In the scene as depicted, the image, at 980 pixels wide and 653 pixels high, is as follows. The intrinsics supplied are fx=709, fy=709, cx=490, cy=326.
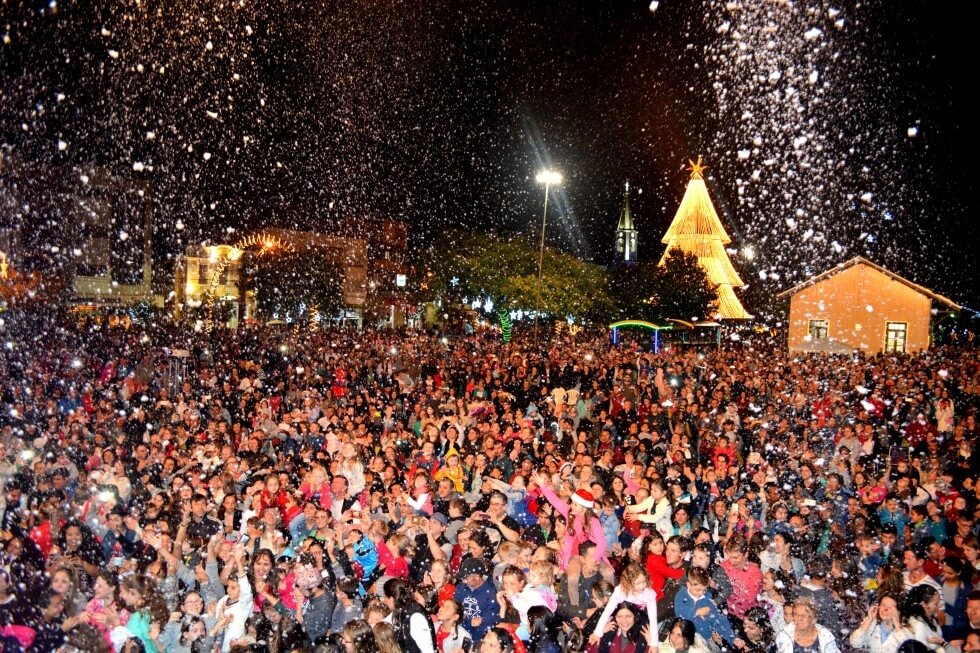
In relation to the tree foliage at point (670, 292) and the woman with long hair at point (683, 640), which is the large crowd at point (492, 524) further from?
the tree foliage at point (670, 292)

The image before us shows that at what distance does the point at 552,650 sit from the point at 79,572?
3.74m

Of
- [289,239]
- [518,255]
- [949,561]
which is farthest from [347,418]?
[289,239]

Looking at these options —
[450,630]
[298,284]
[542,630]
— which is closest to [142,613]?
[450,630]

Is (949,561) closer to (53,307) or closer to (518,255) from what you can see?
(518,255)

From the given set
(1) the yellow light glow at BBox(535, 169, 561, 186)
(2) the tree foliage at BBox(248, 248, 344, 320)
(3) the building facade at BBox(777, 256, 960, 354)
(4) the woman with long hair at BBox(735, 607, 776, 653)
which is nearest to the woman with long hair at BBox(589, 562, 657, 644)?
(4) the woman with long hair at BBox(735, 607, 776, 653)

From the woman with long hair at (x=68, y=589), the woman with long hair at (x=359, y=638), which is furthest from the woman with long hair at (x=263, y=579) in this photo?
the woman with long hair at (x=68, y=589)

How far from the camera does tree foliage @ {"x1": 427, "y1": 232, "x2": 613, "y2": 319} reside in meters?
33.7

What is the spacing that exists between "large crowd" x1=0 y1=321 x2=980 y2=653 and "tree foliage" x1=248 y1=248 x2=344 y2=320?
31724 millimetres

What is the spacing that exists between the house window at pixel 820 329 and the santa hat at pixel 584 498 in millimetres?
27146

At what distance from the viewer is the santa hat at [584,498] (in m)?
6.56

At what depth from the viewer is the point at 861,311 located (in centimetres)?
3009

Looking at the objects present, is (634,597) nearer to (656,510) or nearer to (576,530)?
(576,530)

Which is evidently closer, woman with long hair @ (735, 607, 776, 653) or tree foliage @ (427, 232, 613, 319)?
woman with long hair @ (735, 607, 776, 653)

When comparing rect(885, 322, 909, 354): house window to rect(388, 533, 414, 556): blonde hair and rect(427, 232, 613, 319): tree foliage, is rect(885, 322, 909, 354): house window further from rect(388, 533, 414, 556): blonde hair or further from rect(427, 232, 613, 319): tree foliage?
rect(388, 533, 414, 556): blonde hair
